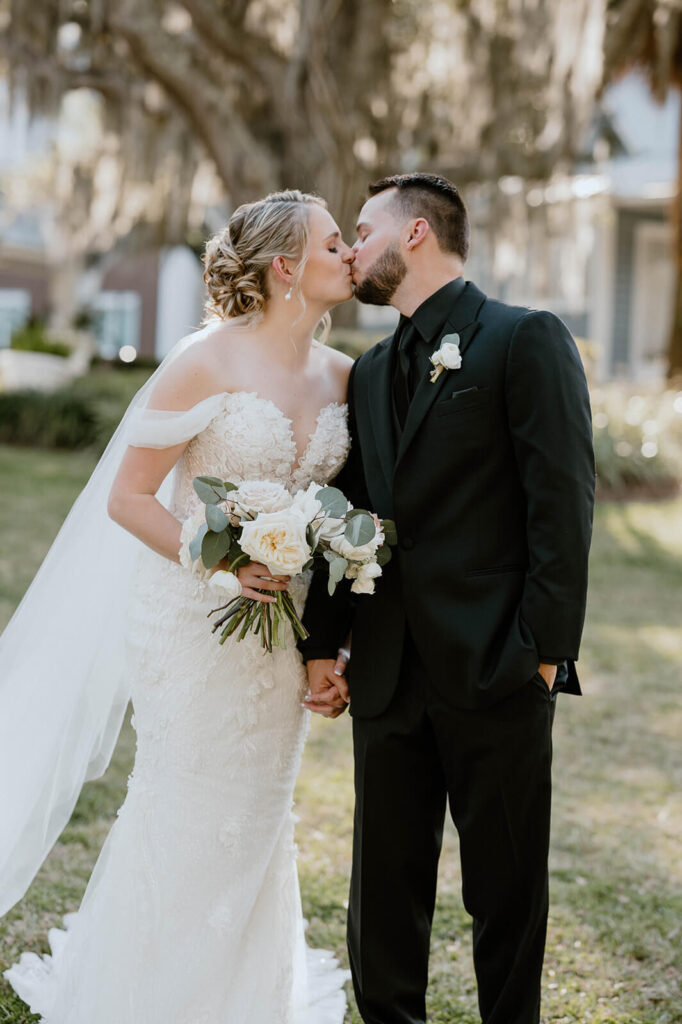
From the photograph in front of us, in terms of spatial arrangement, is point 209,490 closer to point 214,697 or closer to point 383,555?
point 383,555

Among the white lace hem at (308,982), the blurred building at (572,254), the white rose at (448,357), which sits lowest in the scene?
the white lace hem at (308,982)

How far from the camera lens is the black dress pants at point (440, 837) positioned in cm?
258

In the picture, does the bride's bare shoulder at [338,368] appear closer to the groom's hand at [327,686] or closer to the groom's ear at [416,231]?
the groom's ear at [416,231]

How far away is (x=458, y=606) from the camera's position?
257 centimetres

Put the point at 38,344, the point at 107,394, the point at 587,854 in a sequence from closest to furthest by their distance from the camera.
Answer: the point at 587,854, the point at 107,394, the point at 38,344

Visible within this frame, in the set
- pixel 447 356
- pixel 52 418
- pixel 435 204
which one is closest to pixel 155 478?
pixel 447 356

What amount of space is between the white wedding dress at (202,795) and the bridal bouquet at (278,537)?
0.27 m

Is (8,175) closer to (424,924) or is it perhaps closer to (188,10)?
(188,10)

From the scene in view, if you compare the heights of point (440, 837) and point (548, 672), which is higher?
point (548, 672)

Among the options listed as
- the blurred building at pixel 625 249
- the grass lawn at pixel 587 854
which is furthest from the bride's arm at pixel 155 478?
the blurred building at pixel 625 249

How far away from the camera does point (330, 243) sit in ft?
9.54

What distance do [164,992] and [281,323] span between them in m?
1.83

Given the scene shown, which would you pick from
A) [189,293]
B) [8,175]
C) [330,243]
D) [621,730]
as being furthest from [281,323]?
[8,175]

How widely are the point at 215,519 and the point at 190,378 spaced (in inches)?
19.5
